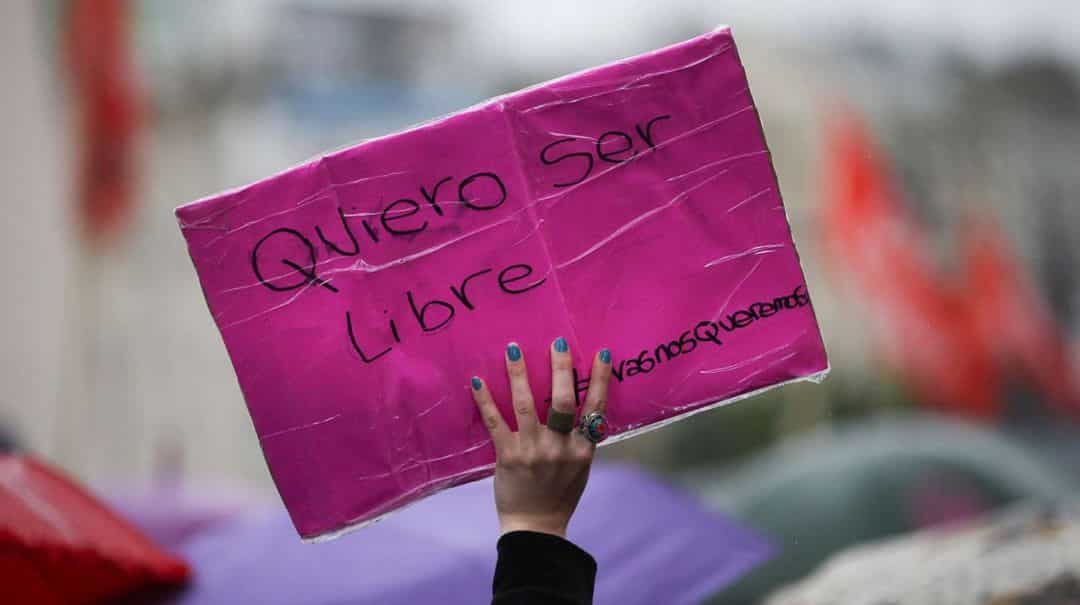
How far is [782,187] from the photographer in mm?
4020

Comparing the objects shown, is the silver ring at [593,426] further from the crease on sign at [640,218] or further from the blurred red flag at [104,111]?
the blurred red flag at [104,111]

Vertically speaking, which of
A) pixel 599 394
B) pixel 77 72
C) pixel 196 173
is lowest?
pixel 599 394

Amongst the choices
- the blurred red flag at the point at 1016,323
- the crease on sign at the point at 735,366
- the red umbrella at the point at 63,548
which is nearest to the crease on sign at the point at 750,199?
the crease on sign at the point at 735,366

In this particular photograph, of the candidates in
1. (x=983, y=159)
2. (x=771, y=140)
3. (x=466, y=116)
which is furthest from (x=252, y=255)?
(x=983, y=159)

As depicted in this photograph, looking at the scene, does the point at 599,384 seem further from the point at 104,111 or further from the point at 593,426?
the point at 104,111

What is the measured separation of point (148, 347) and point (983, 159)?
142 inches

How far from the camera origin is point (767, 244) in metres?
1.16

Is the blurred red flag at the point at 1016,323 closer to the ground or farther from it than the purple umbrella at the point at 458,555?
closer to the ground

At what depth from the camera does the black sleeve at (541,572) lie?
0.95 metres

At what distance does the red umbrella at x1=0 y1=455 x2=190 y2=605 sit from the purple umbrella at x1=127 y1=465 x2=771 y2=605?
3.8 inches

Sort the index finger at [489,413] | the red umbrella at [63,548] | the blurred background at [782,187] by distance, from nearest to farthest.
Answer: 1. the index finger at [489,413]
2. the red umbrella at [63,548]
3. the blurred background at [782,187]

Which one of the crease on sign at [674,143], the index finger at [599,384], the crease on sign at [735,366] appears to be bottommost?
the crease on sign at [735,366]

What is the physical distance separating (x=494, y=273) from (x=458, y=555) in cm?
60

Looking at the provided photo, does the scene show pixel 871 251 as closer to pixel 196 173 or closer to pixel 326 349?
pixel 196 173
